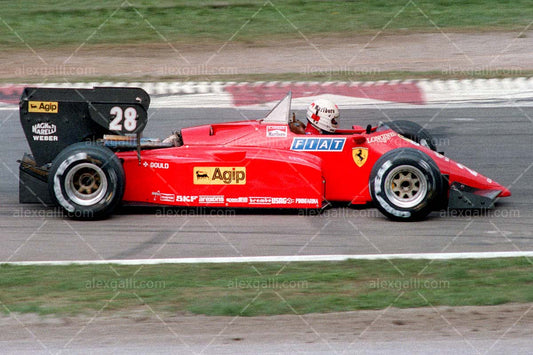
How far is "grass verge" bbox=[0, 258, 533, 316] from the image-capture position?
249 inches

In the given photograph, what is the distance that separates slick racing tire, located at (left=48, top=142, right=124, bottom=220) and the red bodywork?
286mm

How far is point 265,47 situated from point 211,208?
10514 millimetres

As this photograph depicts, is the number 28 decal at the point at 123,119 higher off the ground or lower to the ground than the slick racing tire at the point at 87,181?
higher

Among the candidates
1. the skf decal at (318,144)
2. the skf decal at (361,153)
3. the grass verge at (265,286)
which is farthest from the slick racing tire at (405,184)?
the grass verge at (265,286)

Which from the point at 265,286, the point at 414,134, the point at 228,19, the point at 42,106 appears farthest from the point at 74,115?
the point at 228,19

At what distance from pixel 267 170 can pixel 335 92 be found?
257 inches

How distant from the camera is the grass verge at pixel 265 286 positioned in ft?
20.7

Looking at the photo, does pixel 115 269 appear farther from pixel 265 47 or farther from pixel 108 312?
pixel 265 47

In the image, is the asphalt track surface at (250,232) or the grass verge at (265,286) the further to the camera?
the asphalt track surface at (250,232)

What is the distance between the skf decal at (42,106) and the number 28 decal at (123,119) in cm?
60

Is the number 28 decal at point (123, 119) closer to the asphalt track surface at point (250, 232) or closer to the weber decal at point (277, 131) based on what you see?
the asphalt track surface at point (250, 232)

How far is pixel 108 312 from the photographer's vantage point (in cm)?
620

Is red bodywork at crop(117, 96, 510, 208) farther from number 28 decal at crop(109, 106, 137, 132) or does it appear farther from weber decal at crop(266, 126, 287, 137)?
number 28 decal at crop(109, 106, 137, 132)

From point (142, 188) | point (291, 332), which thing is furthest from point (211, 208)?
point (291, 332)
